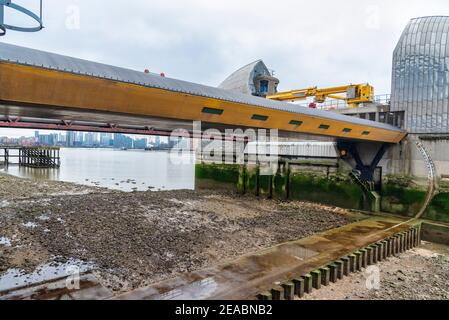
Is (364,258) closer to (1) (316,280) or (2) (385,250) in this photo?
(2) (385,250)

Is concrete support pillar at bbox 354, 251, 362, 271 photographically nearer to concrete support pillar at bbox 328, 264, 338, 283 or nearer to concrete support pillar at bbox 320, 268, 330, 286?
concrete support pillar at bbox 328, 264, 338, 283

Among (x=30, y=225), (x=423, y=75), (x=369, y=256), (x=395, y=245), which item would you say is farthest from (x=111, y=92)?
(x=423, y=75)

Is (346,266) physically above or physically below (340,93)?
below

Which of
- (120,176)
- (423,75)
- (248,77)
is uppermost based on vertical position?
(248,77)

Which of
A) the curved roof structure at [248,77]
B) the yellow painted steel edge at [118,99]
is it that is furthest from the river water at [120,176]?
the yellow painted steel edge at [118,99]

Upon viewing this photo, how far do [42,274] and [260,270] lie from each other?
6918 millimetres

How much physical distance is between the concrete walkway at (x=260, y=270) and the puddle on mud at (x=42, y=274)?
125 inches

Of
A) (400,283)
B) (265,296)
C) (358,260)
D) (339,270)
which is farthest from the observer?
(358,260)

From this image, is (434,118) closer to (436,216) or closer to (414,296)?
(436,216)

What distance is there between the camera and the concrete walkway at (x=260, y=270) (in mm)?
7879

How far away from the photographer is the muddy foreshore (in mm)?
10508

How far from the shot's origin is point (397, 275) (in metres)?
10.7

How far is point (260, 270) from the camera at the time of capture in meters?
9.72

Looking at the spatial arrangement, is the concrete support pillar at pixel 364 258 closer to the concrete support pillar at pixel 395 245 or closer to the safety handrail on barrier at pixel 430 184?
the concrete support pillar at pixel 395 245
